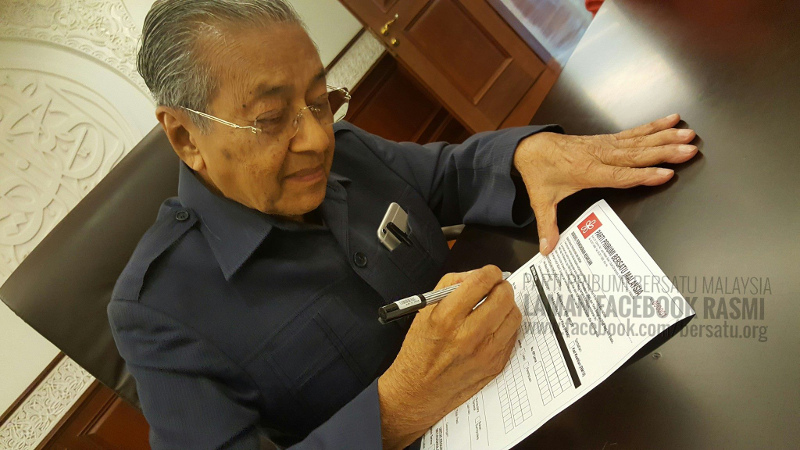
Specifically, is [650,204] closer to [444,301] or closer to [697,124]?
[697,124]

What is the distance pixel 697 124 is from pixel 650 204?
5.7 inches

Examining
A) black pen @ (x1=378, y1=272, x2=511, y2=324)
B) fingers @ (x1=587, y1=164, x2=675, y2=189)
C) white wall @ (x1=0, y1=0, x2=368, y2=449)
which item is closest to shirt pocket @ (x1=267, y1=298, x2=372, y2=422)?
black pen @ (x1=378, y1=272, x2=511, y2=324)

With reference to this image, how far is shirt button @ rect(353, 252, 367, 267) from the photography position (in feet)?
3.11

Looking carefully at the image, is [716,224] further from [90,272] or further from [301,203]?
[90,272]

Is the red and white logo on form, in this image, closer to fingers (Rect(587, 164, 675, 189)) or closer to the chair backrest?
fingers (Rect(587, 164, 675, 189))

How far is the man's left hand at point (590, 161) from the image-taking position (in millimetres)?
697

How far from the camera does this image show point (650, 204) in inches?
26.9

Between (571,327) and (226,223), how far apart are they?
63 centimetres

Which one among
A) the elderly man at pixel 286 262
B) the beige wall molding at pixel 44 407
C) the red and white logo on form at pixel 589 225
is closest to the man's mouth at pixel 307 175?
the elderly man at pixel 286 262

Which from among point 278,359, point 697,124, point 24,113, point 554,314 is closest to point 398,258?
point 278,359

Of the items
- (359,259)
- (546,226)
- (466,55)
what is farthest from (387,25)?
(546,226)

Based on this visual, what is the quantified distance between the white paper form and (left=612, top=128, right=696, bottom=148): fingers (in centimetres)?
11

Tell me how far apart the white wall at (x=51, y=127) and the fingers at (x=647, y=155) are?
1.56 meters

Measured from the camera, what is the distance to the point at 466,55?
104 inches
